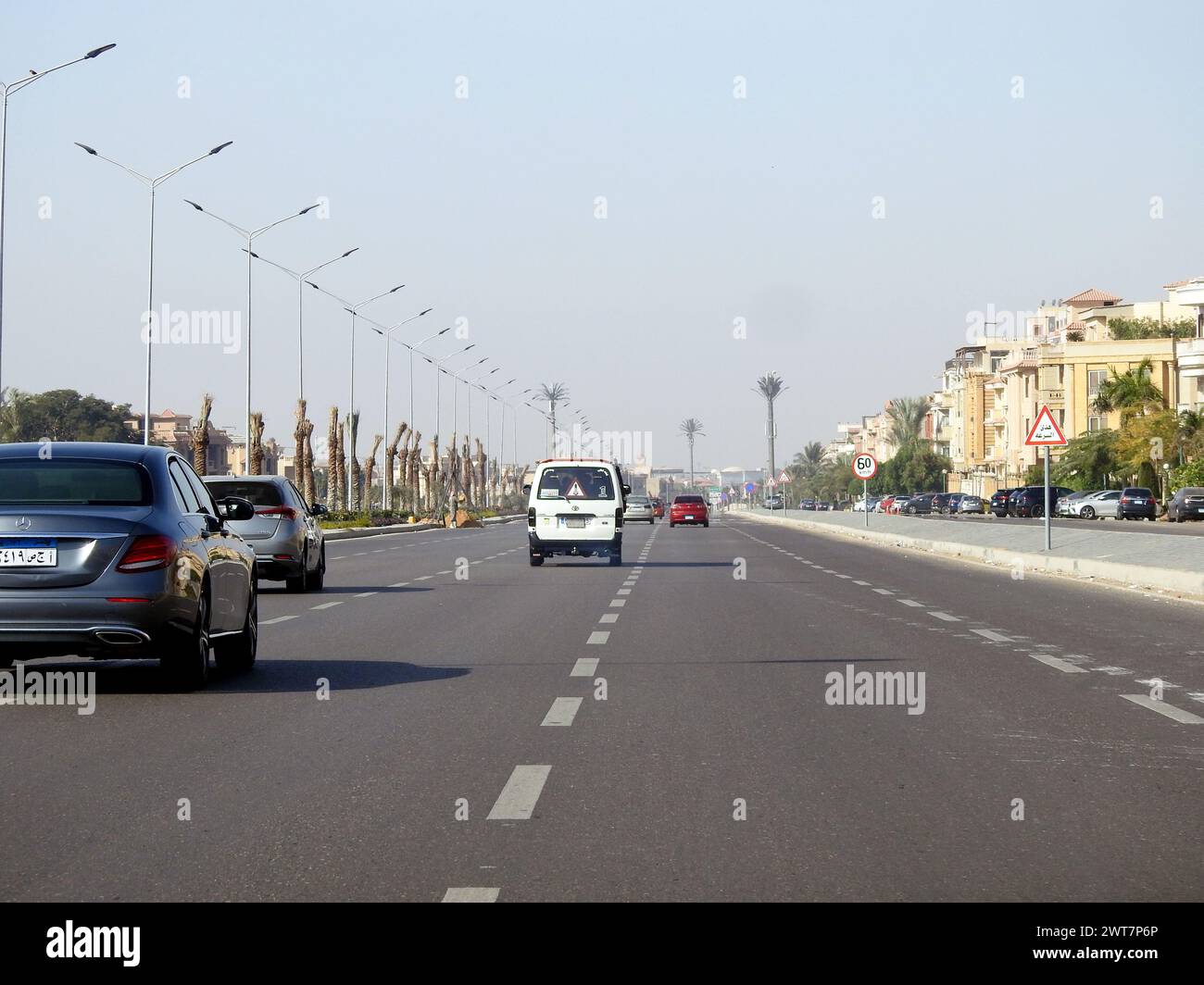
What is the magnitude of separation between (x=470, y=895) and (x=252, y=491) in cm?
1893

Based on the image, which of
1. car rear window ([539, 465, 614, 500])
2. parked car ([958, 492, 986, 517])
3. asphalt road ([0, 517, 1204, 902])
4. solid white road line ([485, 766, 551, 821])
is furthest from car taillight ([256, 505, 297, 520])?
parked car ([958, 492, 986, 517])

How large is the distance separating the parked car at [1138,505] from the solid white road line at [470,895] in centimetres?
7002

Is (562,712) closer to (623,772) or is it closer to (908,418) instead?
(623,772)

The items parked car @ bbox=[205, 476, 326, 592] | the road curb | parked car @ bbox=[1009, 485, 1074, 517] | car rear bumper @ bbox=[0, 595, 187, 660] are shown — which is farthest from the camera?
parked car @ bbox=[1009, 485, 1074, 517]

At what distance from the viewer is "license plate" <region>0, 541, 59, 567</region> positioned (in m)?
10.9

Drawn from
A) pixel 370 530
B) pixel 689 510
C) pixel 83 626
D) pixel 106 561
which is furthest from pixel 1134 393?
pixel 83 626

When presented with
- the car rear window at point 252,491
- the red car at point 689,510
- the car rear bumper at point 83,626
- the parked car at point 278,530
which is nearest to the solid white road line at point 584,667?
the car rear bumper at point 83,626

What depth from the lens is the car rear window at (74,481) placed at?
11.7 m

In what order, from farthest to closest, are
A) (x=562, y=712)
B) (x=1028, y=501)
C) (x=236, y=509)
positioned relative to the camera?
(x=1028, y=501)
(x=236, y=509)
(x=562, y=712)

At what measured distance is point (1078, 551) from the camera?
1227 inches

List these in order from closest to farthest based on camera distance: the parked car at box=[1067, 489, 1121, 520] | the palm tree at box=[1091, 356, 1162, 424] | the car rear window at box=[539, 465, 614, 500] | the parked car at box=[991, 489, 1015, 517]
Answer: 1. the car rear window at box=[539, 465, 614, 500]
2. the parked car at box=[1067, 489, 1121, 520]
3. the parked car at box=[991, 489, 1015, 517]
4. the palm tree at box=[1091, 356, 1162, 424]

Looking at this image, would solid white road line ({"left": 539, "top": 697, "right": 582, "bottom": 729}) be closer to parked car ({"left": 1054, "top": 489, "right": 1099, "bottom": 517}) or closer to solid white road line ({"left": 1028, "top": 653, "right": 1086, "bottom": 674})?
solid white road line ({"left": 1028, "top": 653, "right": 1086, "bottom": 674})

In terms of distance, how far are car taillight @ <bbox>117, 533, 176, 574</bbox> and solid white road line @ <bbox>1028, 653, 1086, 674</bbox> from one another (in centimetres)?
649
